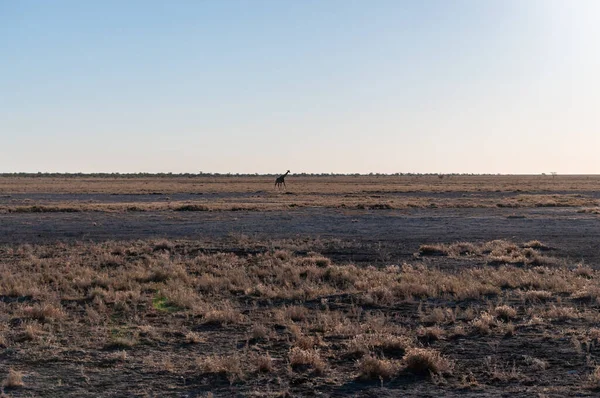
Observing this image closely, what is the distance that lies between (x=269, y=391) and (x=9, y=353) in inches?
172

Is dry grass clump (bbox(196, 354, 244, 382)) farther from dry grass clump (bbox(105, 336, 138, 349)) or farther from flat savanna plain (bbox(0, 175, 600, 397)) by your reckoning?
dry grass clump (bbox(105, 336, 138, 349))

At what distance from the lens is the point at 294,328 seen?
11.0 meters

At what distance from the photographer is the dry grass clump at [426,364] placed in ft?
29.0

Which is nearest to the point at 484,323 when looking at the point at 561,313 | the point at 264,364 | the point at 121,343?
the point at 561,313

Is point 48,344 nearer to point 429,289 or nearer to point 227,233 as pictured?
point 429,289

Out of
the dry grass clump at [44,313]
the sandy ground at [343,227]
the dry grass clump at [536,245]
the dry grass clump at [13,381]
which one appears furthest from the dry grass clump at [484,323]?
the dry grass clump at [536,245]

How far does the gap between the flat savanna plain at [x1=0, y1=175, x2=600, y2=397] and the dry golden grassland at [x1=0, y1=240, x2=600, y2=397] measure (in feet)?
0.13

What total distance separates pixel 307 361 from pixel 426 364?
165cm

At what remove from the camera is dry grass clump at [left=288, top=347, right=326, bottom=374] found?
29.3ft

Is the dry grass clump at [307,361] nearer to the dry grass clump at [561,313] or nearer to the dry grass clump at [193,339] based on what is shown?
the dry grass clump at [193,339]

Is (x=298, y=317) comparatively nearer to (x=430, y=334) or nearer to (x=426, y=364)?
(x=430, y=334)

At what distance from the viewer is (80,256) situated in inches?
821

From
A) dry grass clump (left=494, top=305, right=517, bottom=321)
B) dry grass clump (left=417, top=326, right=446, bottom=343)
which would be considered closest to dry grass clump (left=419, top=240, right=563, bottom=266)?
dry grass clump (left=494, top=305, right=517, bottom=321)

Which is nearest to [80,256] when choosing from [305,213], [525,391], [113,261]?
[113,261]
